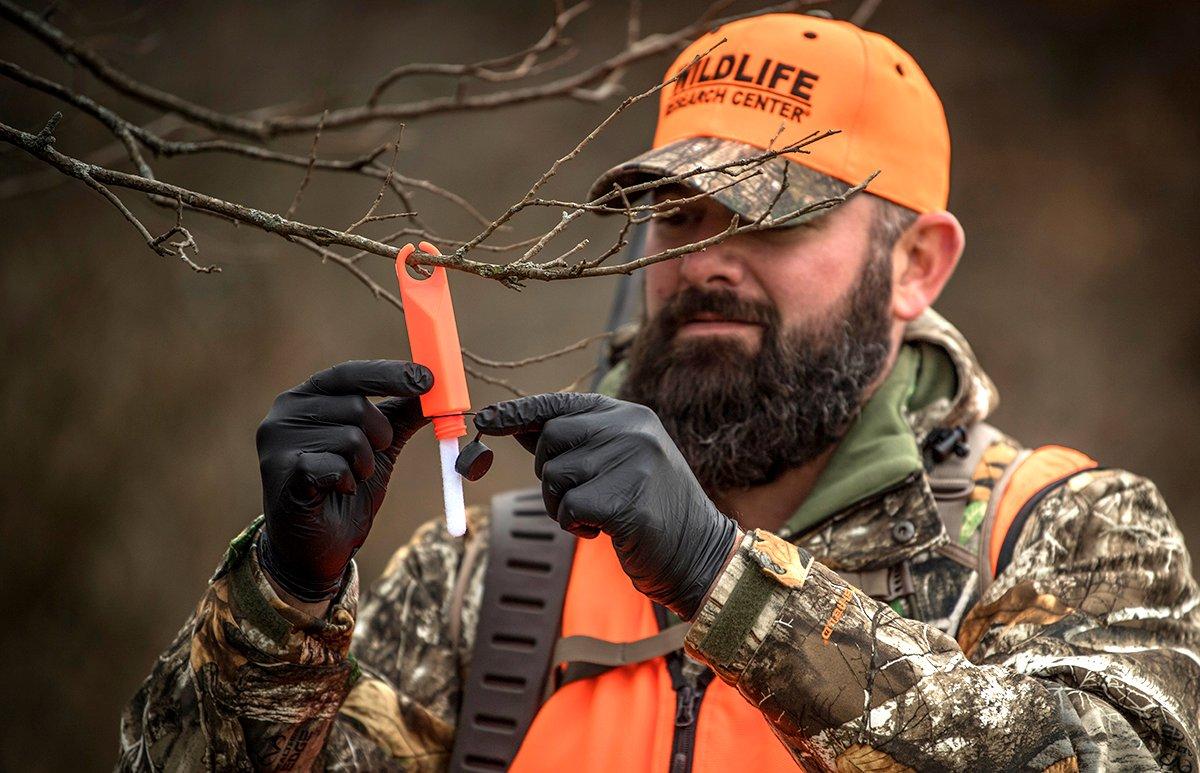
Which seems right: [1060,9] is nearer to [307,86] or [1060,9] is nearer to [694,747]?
[307,86]

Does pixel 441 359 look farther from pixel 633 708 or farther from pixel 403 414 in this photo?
pixel 633 708

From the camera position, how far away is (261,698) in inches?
71.9

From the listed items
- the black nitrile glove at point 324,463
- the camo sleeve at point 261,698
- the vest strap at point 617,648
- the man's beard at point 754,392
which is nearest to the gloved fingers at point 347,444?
the black nitrile glove at point 324,463

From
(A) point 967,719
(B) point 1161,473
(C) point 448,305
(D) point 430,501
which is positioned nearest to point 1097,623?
(A) point 967,719

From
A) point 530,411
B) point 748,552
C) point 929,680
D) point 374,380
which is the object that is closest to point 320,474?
point 374,380

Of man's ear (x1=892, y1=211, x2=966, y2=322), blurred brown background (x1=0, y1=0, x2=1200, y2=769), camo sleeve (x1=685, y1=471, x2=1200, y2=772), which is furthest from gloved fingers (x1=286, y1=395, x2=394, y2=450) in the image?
blurred brown background (x1=0, y1=0, x2=1200, y2=769)

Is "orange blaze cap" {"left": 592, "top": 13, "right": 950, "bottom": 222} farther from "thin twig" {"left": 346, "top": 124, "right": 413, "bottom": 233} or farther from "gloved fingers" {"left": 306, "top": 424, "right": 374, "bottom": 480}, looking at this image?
"gloved fingers" {"left": 306, "top": 424, "right": 374, "bottom": 480}

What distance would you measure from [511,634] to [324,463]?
0.70 m

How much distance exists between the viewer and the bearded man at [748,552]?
5.36 feet

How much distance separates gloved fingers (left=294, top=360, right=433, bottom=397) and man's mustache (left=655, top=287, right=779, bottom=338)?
81 cm

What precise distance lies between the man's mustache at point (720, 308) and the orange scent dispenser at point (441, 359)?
0.78 metres

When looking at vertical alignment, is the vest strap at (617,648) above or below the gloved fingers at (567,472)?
below

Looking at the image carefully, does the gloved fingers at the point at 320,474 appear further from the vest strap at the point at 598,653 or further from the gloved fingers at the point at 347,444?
the vest strap at the point at 598,653

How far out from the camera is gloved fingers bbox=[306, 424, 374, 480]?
1.67 m
